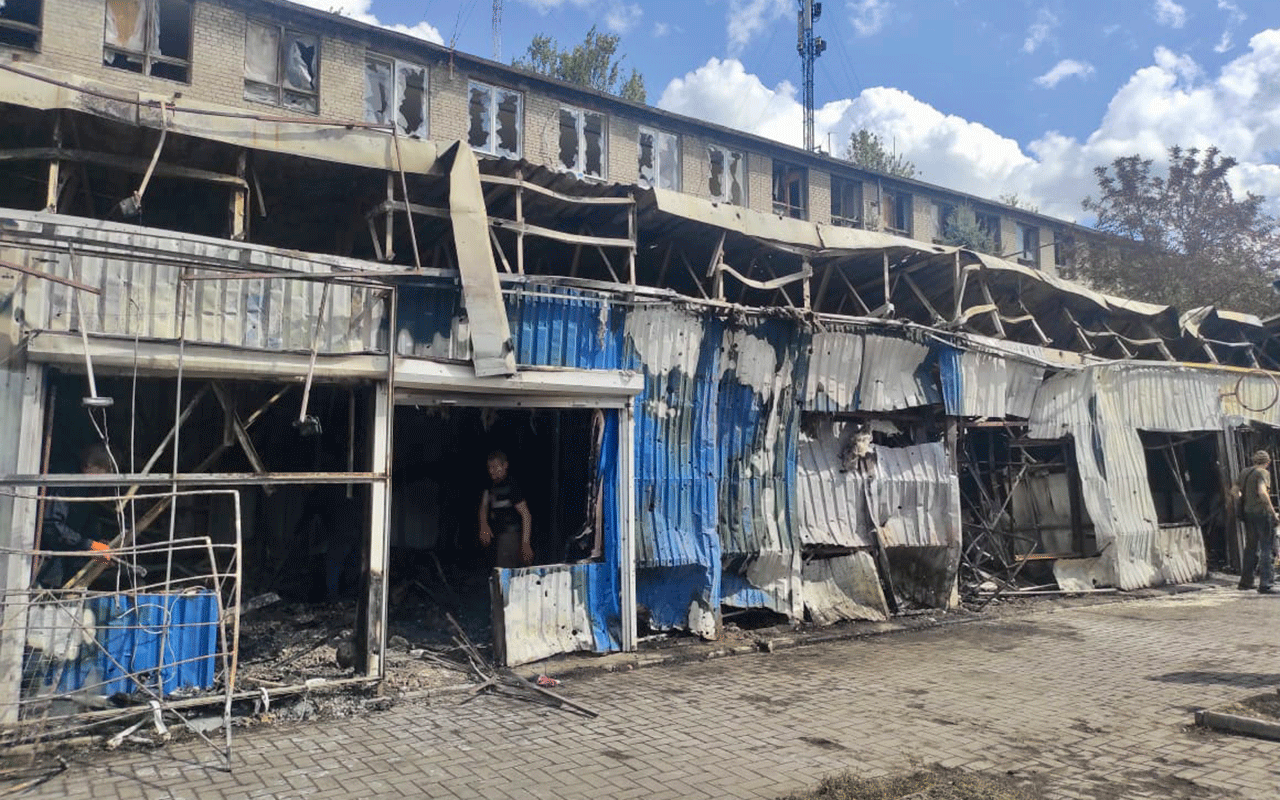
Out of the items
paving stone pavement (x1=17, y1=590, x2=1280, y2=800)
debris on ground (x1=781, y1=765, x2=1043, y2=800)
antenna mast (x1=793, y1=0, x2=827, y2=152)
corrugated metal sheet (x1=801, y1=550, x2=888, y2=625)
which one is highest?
antenna mast (x1=793, y1=0, x2=827, y2=152)

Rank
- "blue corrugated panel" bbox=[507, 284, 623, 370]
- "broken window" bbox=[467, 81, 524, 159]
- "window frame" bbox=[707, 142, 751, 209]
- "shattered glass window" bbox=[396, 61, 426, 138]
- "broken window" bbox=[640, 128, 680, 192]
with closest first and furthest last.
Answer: "blue corrugated panel" bbox=[507, 284, 623, 370]
"shattered glass window" bbox=[396, 61, 426, 138]
"broken window" bbox=[467, 81, 524, 159]
"broken window" bbox=[640, 128, 680, 192]
"window frame" bbox=[707, 142, 751, 209]

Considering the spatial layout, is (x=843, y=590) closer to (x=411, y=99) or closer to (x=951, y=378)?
(x=951, y=378)

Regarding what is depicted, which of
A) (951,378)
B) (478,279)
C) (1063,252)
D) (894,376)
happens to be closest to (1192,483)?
(951,378)

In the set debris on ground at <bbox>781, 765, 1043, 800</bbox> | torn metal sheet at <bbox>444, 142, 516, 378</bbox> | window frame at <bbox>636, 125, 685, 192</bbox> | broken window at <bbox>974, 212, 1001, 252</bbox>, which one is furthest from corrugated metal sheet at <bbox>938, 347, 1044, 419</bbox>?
broken window at <bbox>974, 212, 1001, 252</bbox>

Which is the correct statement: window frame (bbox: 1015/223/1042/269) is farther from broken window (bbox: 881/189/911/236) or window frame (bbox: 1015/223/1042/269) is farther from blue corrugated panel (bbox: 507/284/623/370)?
blue corrugated panel (bbox: 507/284/623/370)

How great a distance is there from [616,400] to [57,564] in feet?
17.3

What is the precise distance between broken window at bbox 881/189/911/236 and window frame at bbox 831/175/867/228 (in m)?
1.32

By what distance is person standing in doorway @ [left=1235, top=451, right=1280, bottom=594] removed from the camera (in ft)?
39.9

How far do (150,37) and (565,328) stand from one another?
12.6 metres

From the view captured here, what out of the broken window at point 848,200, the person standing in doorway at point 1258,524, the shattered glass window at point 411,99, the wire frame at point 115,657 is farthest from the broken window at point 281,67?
the person standing in doorway at point 1258,524

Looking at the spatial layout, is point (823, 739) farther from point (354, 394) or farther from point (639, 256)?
point (639, 256)

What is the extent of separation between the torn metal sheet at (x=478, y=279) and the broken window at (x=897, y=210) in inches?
848

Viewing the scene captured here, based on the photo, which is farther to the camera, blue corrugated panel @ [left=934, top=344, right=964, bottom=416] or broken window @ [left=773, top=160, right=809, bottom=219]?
broken window @ [left=773, top=160, right=809, bottom=219]

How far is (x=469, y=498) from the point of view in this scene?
11828mm
